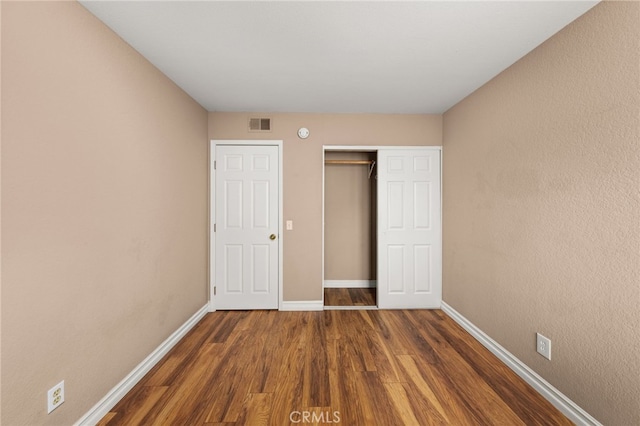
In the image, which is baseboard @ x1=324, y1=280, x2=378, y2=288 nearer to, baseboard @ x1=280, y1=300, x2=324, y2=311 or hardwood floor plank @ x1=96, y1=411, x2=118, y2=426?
baseboard @ x1=280, y1=300, x2=324, y2=311

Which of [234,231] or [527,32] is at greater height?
[527,32]

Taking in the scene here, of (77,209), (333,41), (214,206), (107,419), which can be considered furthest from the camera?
(214,206)

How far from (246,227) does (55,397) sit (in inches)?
91.8

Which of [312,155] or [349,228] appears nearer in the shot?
[312,155]

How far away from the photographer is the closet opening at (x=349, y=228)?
4664 millimetres

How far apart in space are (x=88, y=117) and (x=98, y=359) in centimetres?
155

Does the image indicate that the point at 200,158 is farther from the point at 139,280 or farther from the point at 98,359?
the point at 98,359

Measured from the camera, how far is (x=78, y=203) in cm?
166

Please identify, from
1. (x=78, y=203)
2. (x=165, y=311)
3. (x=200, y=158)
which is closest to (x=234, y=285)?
(x=165, y=311)

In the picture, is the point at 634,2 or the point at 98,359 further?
the point at 98,359

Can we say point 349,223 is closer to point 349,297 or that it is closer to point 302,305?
point 349,297

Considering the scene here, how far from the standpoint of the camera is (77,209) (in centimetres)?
165

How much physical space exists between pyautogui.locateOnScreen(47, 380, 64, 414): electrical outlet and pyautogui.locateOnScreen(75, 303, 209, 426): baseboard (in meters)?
0.24

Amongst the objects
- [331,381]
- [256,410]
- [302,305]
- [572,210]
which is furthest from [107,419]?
[572,210]
